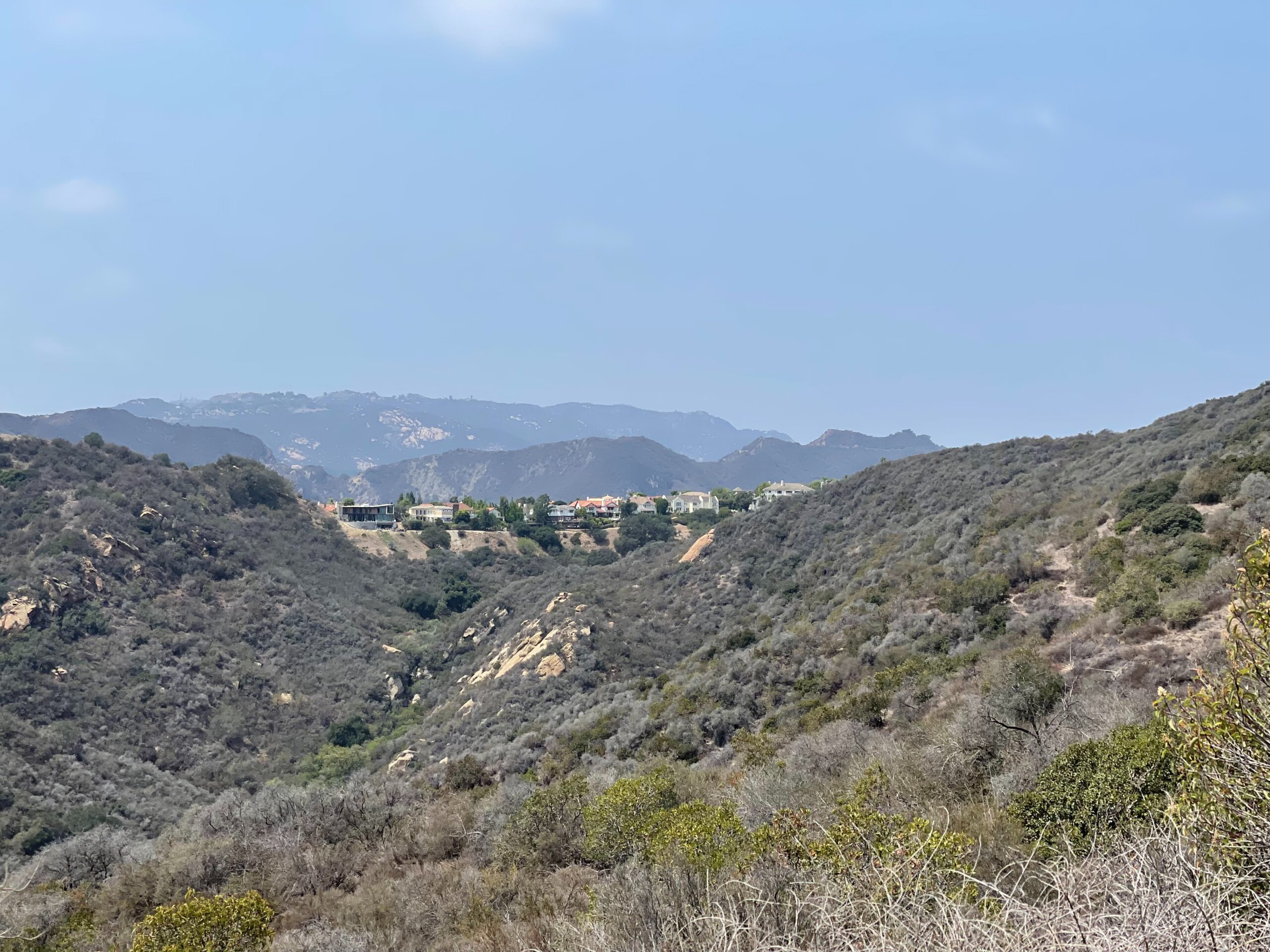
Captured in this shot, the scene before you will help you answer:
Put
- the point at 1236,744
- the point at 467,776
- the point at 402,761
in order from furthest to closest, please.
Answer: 1. the point at 402,761
2. the point at 467,776
3. the point at 1236,744

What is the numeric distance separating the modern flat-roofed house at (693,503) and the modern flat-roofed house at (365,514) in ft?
115

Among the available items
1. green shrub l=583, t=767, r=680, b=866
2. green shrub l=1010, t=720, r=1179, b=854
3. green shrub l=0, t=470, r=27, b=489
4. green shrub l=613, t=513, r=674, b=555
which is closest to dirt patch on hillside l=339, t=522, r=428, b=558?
green shrub l=613, t=513, r=674, b=555

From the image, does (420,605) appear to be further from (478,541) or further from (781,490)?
(781,490)

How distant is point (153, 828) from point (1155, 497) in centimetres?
3110

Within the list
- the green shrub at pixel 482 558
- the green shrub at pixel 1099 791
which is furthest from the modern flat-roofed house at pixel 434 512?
the green shrub at pixel 1099 791

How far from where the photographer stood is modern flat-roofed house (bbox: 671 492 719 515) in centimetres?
9031

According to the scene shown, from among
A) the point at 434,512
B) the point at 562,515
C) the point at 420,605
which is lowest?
the point at 420,605

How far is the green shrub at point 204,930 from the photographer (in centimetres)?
679

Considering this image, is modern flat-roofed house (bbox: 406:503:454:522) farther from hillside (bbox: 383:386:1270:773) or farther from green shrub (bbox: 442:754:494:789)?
green shrub (bbox: 442:754:494:789)

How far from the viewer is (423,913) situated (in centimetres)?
805

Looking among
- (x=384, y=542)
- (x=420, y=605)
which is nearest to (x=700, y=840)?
(x=420, y=605)

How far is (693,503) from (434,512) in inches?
1492

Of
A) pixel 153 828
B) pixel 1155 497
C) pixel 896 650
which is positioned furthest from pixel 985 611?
pixel 153 828

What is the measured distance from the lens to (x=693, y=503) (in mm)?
104250
